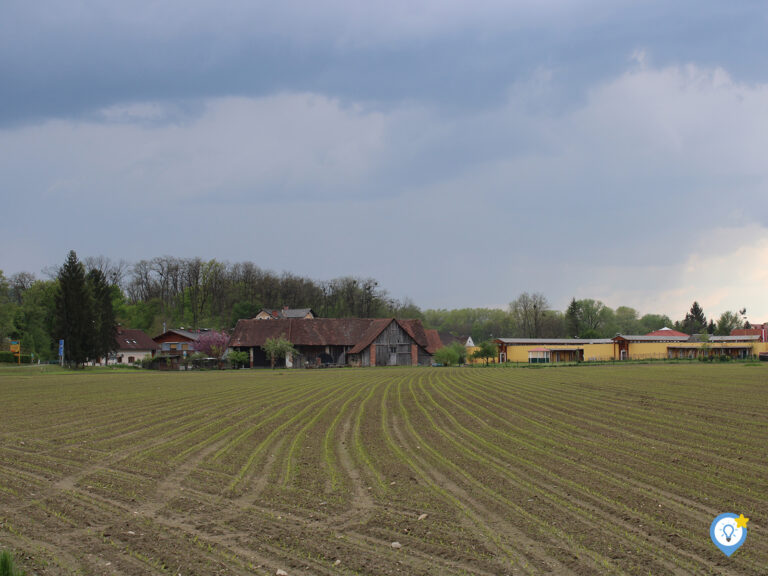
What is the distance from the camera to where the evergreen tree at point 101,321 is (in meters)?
67.4

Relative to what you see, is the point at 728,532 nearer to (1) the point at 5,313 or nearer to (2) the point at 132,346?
(1) the point at 5,313

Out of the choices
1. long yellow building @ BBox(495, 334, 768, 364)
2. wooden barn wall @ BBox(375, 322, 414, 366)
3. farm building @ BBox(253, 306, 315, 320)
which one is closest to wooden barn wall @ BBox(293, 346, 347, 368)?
wooden barn wall @ BBox(375, 322, 414, 366)

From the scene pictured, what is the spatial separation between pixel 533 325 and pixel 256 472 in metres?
122

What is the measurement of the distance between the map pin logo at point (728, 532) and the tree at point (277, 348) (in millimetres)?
69824

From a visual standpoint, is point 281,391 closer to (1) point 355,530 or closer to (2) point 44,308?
(1) point 355,530

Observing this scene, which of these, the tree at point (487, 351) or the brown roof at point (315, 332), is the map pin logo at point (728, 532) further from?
the brown roof at point (315, 332)

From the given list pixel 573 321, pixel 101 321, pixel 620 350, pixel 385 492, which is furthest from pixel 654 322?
pixel 385 492

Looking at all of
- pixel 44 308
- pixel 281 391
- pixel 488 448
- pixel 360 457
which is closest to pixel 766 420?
pixel 488 448

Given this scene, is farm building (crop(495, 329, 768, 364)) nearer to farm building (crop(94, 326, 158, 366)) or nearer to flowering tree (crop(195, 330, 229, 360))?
flowering tree (crop(195, 330, 229, 360))

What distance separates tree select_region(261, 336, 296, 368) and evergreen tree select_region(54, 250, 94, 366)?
19.8m

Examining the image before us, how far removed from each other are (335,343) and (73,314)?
3093 centimetres

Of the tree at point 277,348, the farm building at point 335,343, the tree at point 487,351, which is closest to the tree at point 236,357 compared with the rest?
the farm building at point 335,343

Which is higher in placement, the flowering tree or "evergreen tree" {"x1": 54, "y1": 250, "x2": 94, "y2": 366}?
"evergreen tree" {"x1": 54, "y1": 250, "x2": 94, "y2": 366}

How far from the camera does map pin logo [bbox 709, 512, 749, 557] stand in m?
7.57
